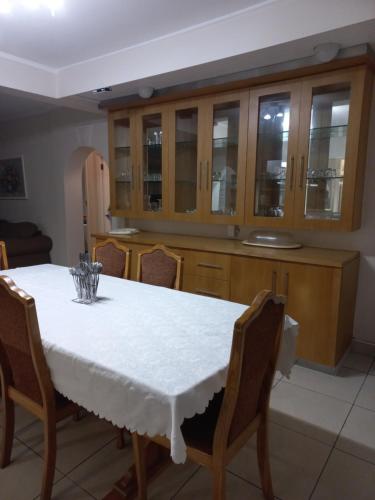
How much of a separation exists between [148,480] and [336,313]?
1550 millimetres

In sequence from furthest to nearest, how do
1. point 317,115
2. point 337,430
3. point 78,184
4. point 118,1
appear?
point 78,184 → point 317,115 → point 118,1 → point 337,430

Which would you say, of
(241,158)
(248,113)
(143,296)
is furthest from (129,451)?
(248,113)

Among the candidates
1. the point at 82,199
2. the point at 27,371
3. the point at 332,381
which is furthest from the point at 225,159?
the point at 82,199

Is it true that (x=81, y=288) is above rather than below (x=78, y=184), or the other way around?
below

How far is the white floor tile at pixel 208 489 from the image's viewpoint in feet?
4.76

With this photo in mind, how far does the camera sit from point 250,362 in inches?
44.4

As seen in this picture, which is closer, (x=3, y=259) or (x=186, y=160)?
(x=3, y=259)

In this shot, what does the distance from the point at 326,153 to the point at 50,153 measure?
3.81 m

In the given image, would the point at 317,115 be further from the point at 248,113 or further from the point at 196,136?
the point at 196,136

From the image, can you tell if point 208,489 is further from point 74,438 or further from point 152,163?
point 152,163

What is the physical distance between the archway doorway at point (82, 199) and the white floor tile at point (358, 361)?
3593 millimetres

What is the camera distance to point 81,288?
1.77m

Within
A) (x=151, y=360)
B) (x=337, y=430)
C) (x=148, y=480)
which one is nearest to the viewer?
(x=151, y=360)

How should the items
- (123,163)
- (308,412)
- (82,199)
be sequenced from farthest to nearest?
(82,199)
(123,163)
(308,412)
